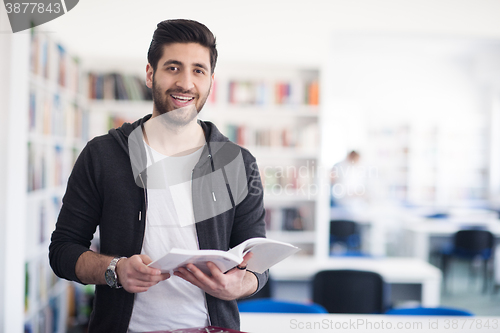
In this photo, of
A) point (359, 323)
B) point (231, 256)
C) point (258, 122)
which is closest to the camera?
point (231, 256)

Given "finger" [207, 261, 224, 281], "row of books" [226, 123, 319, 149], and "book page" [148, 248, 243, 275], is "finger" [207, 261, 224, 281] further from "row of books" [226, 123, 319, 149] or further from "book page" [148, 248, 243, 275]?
"row of books" [226, 123, 319, 149]

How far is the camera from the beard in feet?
4.33

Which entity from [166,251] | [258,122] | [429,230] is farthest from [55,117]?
[429,230]

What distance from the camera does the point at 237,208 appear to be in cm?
135

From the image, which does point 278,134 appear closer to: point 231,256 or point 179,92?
point 179,92

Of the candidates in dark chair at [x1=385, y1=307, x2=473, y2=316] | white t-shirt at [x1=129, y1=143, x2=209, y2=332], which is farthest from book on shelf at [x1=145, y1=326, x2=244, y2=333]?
dark chair at [x1=385, y1=307, x2=473, y2=316]

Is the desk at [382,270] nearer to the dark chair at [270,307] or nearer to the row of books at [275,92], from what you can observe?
the dark chair at [270,307]

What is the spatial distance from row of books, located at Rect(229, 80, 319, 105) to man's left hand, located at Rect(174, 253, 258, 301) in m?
2.71

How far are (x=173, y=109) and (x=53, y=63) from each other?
6.22ft

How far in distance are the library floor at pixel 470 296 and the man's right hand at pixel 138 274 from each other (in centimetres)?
400

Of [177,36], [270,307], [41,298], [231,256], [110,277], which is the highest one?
[177,36]

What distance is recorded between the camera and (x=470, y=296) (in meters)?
4.63

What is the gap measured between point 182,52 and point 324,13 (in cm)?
272

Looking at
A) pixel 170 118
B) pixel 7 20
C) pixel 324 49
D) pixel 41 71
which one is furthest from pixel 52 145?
pixel 324 49
